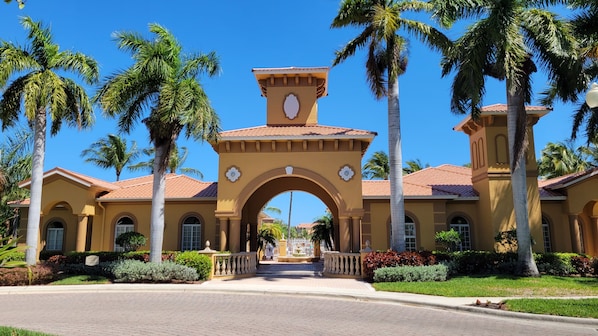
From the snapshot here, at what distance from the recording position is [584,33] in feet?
58.2

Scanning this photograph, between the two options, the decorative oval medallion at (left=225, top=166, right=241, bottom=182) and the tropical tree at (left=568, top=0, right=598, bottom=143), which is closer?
the tropical tree at (left=568, top=0, right=598, bottom=143)

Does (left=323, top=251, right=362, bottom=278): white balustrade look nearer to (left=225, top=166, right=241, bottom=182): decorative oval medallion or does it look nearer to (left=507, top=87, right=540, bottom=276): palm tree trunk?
(left=225, top=166, right=241, bottom=182): decorative oval medallion

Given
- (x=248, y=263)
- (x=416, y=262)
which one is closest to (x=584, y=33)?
(x=416, y=262)

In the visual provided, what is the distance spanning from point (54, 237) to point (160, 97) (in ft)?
44.6

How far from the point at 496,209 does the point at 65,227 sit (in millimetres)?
23816

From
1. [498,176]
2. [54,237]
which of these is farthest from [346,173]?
[54,237]


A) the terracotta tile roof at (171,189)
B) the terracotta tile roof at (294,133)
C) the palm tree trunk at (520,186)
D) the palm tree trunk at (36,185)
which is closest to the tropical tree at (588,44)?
the palm tree trunk at (520,186)

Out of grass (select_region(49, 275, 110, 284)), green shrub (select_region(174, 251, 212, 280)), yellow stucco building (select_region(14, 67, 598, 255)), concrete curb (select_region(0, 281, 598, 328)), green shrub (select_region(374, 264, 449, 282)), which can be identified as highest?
yellow stucco building (select_region(14, 67, 598, 255))

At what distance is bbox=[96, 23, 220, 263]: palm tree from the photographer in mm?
17359

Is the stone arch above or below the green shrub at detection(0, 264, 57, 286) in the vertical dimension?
above

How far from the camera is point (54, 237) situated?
2566 centimetres

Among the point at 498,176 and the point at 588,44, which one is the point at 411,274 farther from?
the point at 588,44

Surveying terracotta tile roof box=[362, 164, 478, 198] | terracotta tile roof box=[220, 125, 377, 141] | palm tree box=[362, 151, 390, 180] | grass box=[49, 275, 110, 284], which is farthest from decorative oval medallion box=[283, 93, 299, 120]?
palm tree box=[362, 151, 390, 180]

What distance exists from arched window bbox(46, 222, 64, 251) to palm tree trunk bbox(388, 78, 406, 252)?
1909 cm
